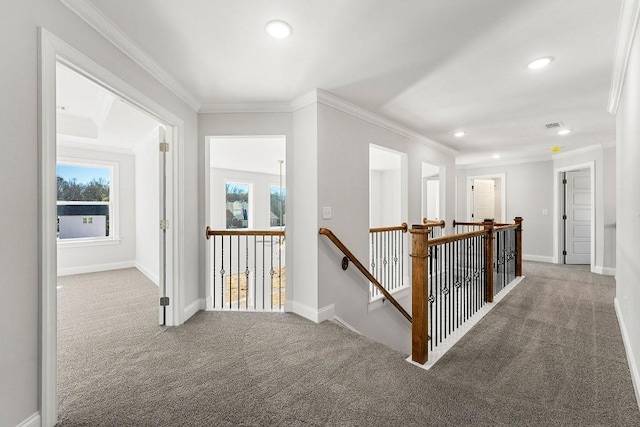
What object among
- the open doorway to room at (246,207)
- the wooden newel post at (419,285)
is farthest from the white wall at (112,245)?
the wooden newel post at (419,285)

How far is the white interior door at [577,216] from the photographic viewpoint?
617cm

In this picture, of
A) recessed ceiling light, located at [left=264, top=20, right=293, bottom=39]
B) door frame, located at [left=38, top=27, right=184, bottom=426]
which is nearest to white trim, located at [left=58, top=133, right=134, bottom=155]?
door frame, located at [left=38, top=27, right=184, bottom=426]

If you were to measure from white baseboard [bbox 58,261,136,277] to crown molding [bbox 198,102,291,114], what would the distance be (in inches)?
168

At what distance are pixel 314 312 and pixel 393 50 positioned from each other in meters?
2.49

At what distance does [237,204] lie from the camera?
8.32m

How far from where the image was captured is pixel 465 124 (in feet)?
13.4

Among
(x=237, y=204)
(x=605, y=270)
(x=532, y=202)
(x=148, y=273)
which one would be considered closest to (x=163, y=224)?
(x=148, y=273)

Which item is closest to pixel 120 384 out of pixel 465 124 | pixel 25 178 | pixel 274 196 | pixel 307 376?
pixel 307 376

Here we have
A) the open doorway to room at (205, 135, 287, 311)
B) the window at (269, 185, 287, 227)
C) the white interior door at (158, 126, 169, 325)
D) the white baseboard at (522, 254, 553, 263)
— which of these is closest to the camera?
the white interior door at (158, 126, 169, 325)

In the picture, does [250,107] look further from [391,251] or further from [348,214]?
[391,251]

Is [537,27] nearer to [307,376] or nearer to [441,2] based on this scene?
[441,2]

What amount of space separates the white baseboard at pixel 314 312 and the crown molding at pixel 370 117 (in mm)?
2175

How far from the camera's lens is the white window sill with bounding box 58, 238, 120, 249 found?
5141 mm

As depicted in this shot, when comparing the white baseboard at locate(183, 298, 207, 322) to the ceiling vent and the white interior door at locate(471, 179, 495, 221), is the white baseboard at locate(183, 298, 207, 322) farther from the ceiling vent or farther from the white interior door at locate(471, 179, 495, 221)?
the white interior door at locate(471, 179, 495, 221)
